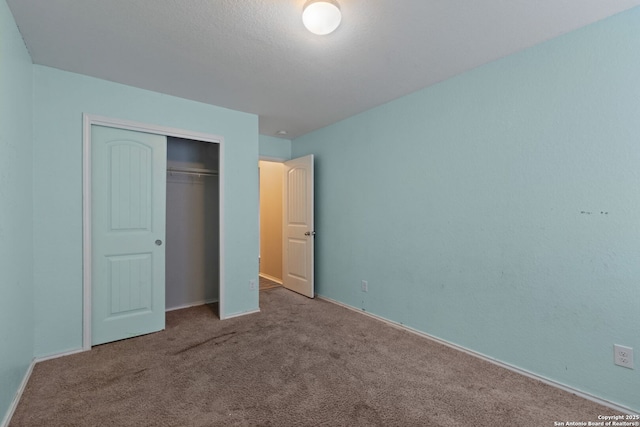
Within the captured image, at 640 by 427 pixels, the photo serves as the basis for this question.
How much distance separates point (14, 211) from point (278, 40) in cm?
205

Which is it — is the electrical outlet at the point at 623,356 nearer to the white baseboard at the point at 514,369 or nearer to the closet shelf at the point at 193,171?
the white baseboard at the point at 514,369

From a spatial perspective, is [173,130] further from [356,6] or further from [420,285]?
[420,285]

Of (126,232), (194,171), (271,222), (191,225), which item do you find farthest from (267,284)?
(126,232)

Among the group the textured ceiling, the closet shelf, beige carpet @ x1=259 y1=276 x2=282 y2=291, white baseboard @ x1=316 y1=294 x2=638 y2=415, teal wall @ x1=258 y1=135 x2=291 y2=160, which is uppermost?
the textured ceiling

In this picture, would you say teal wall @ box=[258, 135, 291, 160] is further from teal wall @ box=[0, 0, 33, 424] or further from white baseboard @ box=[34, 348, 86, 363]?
white baseboard @ box=[34, 348, 86, 363]

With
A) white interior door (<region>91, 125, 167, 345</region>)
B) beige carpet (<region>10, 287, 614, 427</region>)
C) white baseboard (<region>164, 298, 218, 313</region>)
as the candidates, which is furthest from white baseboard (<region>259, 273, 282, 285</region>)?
white interior door (<region>91, 125, 167, 345</region>)

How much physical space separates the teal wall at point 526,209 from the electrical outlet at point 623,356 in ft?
0.11

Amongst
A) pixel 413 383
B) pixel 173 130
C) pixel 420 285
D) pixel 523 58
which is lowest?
pixel 413 383

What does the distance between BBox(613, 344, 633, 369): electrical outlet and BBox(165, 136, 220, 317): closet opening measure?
3.55 meters

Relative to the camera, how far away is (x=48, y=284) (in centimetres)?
233

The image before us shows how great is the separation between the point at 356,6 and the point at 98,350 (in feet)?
11.0

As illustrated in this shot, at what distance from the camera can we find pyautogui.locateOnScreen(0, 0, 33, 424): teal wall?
1.60 meters

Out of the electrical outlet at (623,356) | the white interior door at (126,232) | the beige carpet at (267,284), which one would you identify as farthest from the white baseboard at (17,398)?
the electrical outlet at (623,356)

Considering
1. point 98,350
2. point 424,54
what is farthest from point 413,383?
point 98,350
